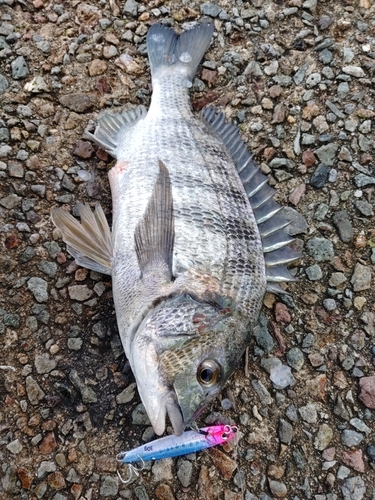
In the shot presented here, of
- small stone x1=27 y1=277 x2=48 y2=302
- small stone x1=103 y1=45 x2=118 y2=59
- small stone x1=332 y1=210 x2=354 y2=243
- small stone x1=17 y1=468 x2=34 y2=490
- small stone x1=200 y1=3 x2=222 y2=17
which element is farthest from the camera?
small stone x1=200 y1=3 x2=222 y2=17

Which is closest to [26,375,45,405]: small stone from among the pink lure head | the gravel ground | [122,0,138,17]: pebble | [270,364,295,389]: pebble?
the gravel ground

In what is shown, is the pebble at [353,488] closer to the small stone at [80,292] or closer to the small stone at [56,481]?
the small stone at [56,481]

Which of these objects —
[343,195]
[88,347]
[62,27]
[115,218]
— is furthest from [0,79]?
[343,195]

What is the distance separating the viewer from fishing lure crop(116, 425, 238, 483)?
311 centimetres

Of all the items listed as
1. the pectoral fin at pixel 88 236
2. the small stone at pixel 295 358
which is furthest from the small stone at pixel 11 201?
the small stone at pixel 295 358

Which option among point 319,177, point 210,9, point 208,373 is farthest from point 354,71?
point 208,373

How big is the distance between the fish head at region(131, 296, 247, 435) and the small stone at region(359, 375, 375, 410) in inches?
43.9

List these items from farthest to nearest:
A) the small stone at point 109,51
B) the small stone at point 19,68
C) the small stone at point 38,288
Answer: the small stone at point 109,51 < the small stone at point 19,68 < the small stone at point 38,288

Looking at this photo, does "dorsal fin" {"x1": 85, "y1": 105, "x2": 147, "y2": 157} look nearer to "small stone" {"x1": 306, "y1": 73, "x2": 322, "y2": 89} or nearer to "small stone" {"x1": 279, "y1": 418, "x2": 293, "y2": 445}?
"small stone" {"x1": 306, "y1": 73, "x2": 322, "y2": 89}

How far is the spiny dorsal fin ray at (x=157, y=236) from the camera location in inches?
123

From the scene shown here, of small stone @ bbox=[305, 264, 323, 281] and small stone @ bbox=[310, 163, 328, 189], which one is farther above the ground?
small stone @ bbox=[310, 163, 328, 189]

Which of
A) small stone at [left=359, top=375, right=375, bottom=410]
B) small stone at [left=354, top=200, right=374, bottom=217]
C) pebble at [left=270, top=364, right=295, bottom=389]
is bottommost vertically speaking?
pebble at [left=270, top=364, right=295, bottom=389]

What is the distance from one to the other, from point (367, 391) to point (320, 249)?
3.78ft

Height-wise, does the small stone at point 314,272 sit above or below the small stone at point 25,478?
above
